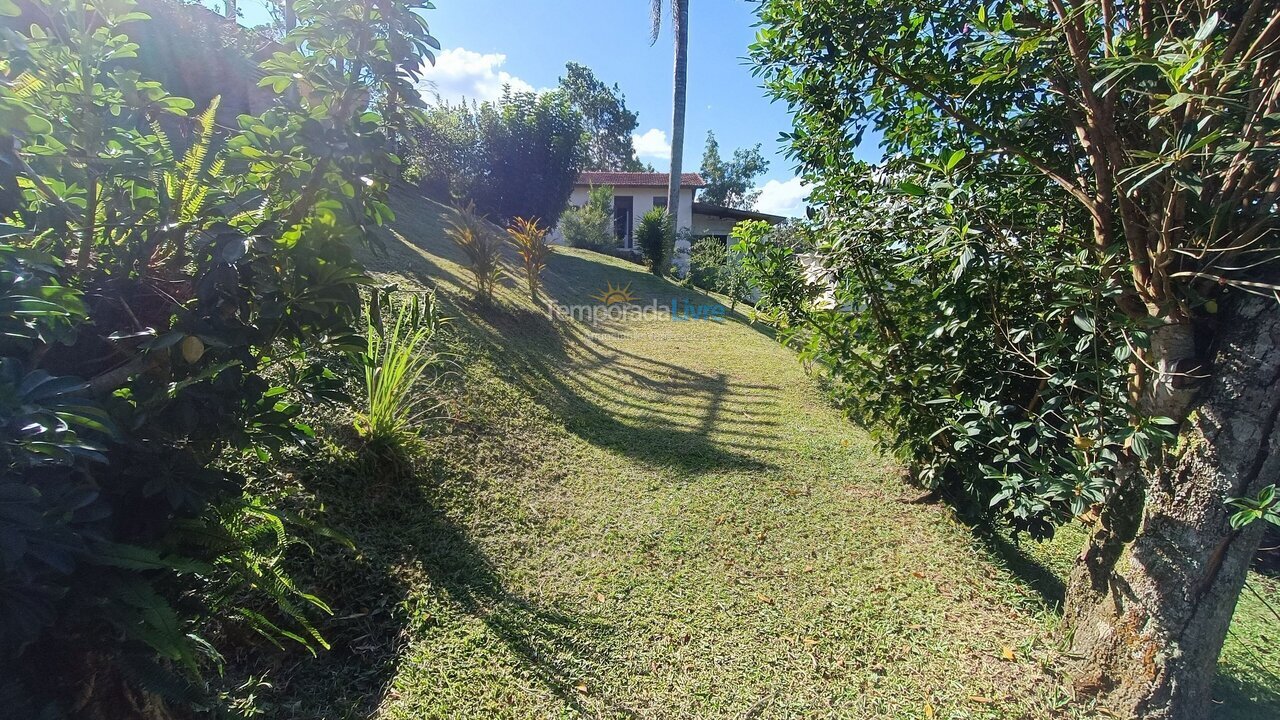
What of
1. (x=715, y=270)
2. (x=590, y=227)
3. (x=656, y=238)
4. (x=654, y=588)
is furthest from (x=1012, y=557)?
(x=590, y=227)

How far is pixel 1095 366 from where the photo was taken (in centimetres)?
163

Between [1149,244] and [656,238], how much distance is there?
11.9 m

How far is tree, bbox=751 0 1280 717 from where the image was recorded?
1347mm

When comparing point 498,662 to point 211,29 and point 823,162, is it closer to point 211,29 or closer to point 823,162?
point 823,162

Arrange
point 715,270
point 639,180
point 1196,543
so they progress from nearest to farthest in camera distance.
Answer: point 1196,543, point 715,270, point 639,180

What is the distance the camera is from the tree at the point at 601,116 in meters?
30.6

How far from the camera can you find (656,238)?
13.1 m

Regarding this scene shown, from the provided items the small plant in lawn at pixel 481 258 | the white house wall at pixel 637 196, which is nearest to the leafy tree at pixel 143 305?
the small plant in lawn at pixel 481 258

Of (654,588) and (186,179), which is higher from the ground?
(186,179)

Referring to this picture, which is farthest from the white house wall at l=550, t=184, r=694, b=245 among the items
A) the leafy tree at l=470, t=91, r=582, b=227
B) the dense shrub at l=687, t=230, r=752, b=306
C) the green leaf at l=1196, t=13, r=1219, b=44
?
the green leaf at l=1196, t=13, r=1219, b=44

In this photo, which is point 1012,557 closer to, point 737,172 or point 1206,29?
point 1206,29

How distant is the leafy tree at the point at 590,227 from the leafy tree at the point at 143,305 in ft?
45.5

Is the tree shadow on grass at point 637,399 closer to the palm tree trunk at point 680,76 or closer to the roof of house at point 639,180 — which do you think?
the palm tree trunk at point 680,76

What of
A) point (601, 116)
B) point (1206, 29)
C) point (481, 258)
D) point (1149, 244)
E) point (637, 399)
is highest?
point (601, 116)
